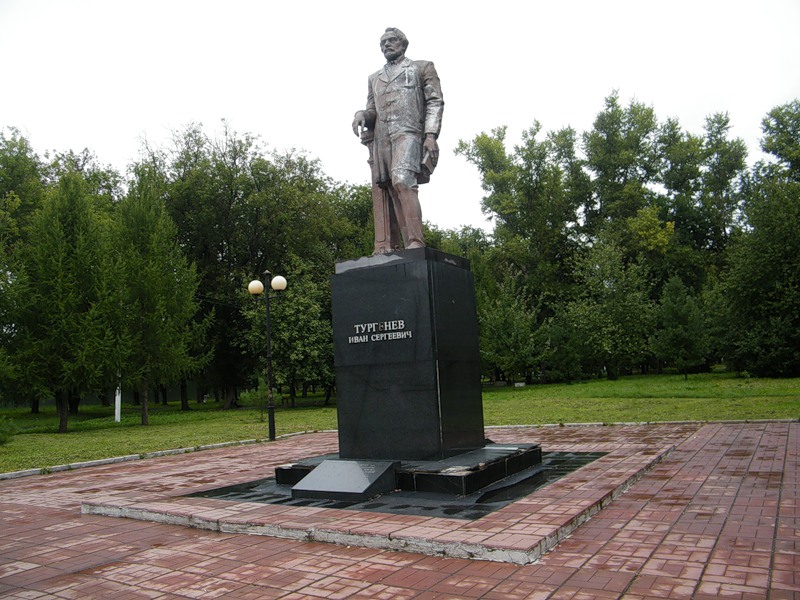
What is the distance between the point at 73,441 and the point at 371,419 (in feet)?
38.8

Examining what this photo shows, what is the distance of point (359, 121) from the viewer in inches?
299

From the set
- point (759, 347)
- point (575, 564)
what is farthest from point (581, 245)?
point (575, 564)

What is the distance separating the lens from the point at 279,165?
98.6 feet

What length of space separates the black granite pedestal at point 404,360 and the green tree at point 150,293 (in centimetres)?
1579

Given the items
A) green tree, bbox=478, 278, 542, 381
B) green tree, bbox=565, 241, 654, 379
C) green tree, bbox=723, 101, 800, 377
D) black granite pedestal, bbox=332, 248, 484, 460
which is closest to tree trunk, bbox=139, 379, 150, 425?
green tree, bbox=478, 278, 542, 381

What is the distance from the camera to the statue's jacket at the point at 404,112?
7422 millimetres

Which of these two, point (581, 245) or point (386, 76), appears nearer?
point (386, 76)

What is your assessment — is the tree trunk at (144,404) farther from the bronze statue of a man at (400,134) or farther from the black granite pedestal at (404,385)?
the bronze statue of a man at (400,134)

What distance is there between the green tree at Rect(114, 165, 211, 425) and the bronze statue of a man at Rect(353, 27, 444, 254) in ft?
51.0

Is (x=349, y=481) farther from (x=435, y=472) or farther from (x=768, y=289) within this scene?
(x=768, y=289)

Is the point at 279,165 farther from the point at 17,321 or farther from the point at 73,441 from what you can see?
the point at 73,441

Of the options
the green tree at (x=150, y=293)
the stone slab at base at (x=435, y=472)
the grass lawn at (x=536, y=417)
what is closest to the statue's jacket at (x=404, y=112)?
the stone slab at base at (x=435, y=472)

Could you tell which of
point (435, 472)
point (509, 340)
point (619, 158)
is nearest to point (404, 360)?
point (435, 472)

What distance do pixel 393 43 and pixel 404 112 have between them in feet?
2.97
